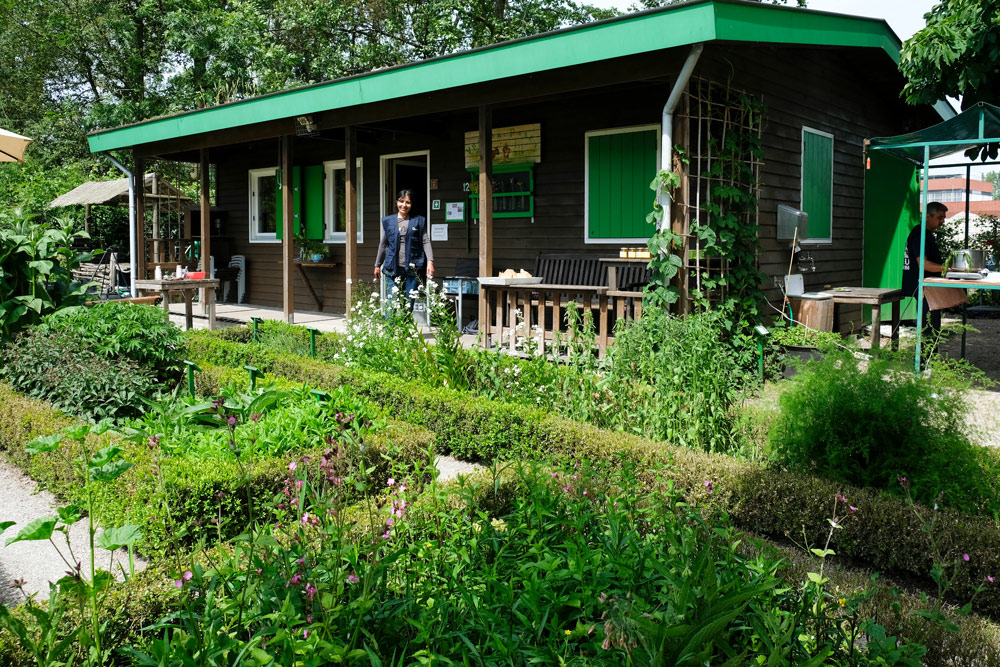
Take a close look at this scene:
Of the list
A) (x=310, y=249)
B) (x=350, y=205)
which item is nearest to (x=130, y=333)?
(x=350, y=205)

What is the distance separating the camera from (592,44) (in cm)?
723

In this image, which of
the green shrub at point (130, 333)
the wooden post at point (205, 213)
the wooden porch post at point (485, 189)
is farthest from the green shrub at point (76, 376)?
the wooden post at point (205, 213)

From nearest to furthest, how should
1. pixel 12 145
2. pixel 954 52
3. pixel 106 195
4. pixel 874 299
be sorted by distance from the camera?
1. pixel 874 299
2. pixel 12 145
3. pixel 954 52
4. pixel 106 195

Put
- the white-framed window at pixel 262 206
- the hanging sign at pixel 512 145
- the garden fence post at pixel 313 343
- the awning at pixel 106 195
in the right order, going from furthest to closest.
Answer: the awning at pixel 106 195
the white-framed window at pixel 262 206
the hanging sign at pixel 512 145
the garden fence post at pixel 313 343

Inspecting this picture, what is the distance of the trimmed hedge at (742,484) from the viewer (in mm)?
3502

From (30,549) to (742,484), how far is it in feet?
12.5

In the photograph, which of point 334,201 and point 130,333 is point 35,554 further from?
point 334,201

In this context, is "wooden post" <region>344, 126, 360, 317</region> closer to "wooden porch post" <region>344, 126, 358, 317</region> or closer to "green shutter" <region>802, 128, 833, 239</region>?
"wooden porch post" <region>344, 126, 358, 317</region>

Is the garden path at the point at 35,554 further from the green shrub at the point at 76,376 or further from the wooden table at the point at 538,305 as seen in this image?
the wooden table at the point at 538,305

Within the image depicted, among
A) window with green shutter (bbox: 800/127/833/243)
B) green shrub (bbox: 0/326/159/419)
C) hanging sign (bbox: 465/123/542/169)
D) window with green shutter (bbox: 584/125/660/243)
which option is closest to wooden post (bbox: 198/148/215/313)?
hanging sign (bbox: 465/123/542/169)

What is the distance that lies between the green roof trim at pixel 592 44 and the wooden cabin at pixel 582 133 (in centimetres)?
2

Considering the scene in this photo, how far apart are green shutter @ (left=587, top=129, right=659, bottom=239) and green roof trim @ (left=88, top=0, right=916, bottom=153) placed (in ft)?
7.79

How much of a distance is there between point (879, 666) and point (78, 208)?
30.1 meters

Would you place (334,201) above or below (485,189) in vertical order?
above
